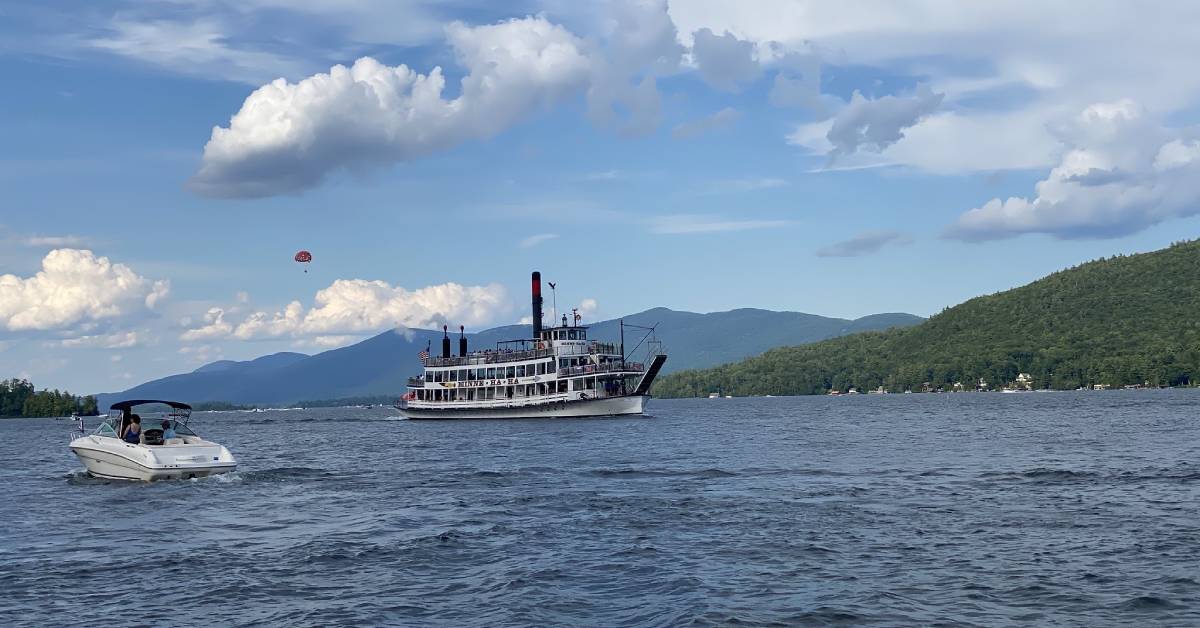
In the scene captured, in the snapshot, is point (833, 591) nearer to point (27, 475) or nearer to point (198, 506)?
point (198, 506)

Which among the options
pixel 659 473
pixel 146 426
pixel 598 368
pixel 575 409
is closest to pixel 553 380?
pixel 575 409

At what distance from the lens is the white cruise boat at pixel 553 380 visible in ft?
417

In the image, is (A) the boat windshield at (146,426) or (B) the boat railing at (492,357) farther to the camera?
(B) the boat railing at (492,357)

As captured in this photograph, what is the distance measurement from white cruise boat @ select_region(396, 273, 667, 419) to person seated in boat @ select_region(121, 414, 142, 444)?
76.9m

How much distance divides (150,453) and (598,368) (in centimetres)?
8217

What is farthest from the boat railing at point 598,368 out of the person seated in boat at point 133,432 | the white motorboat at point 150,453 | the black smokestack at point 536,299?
the person seated in boat at point 133,432

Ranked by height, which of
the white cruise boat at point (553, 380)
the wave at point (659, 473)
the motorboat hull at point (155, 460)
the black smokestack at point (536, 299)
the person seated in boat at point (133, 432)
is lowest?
the wave at point (659, 473)

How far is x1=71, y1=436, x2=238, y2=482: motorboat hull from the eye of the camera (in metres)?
47.2

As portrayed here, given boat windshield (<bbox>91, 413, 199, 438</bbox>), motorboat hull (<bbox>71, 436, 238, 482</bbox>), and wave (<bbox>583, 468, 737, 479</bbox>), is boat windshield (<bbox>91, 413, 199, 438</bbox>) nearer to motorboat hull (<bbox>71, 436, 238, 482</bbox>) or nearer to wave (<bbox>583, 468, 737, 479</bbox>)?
motorboat hull (<bbox>71, 436, 238, 482</bbox>)

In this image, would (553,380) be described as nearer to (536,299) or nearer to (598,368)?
(598,368)

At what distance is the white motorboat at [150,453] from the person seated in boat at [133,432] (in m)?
0.10

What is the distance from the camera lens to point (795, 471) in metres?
49.6

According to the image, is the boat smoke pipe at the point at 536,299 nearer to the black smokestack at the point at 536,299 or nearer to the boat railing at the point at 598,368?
the black smokestack at the point at 536,299

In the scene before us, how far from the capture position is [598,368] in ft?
416
